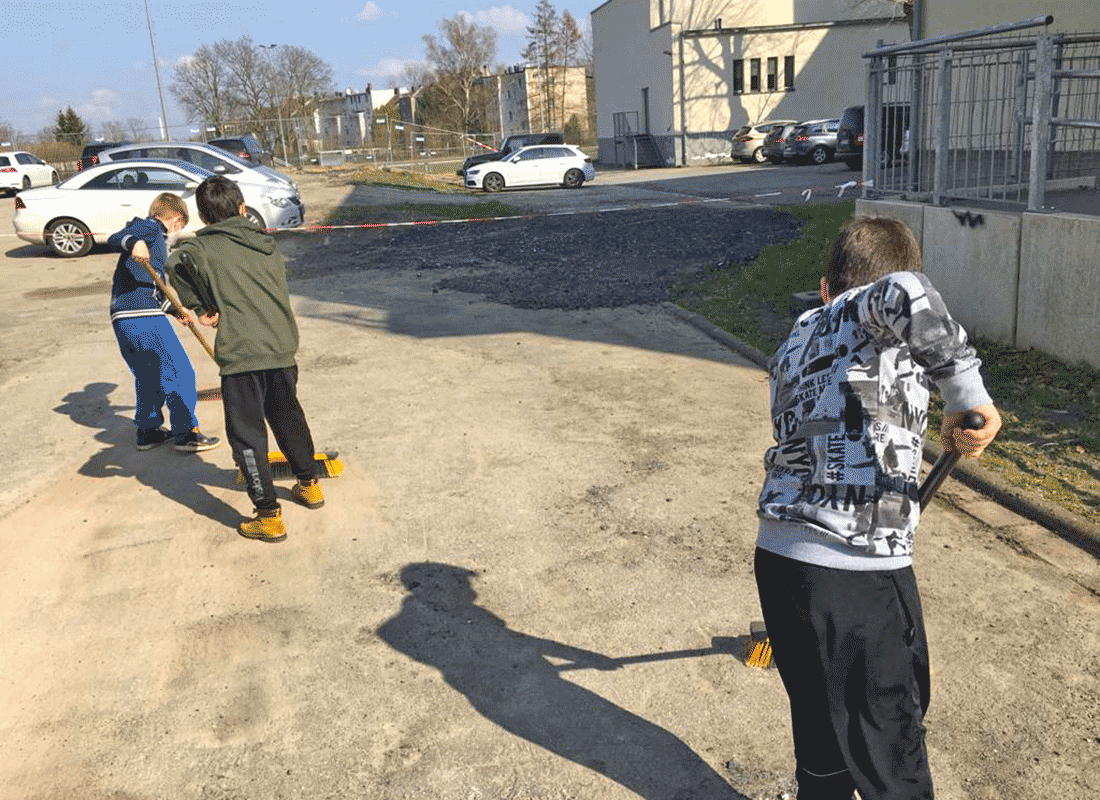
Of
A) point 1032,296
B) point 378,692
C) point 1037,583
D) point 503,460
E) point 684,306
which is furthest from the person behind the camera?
point 684,306

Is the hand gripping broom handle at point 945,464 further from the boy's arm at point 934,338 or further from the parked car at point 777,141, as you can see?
the parked car at point 777,141

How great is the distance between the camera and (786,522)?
8.18 ft

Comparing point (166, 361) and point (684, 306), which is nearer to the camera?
point (166, 361)

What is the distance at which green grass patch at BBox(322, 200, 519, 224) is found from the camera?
20.3 metres

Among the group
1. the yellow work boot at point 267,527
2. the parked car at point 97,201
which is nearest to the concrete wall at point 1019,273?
the yellow work boot at point 267,527

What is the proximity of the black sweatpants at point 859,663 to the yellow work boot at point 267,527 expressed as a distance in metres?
3.22

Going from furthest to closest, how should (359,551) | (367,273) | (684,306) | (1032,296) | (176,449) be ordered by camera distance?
(367,273), (684,306), (1032,296), (176,449), (359,551)

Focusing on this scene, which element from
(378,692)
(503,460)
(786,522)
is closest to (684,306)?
Result: (503,460)

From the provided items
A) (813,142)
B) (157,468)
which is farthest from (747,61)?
(157,468)

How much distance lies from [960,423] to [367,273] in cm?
1222

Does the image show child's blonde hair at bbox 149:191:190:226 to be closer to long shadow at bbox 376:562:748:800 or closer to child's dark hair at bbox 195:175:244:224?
child's dark hair at bbox 195:175:244:224

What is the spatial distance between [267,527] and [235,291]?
1.25 m

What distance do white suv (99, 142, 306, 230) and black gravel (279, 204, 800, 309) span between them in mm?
480

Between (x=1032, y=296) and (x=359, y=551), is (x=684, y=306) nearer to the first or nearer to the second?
(x=1032, y=296)
